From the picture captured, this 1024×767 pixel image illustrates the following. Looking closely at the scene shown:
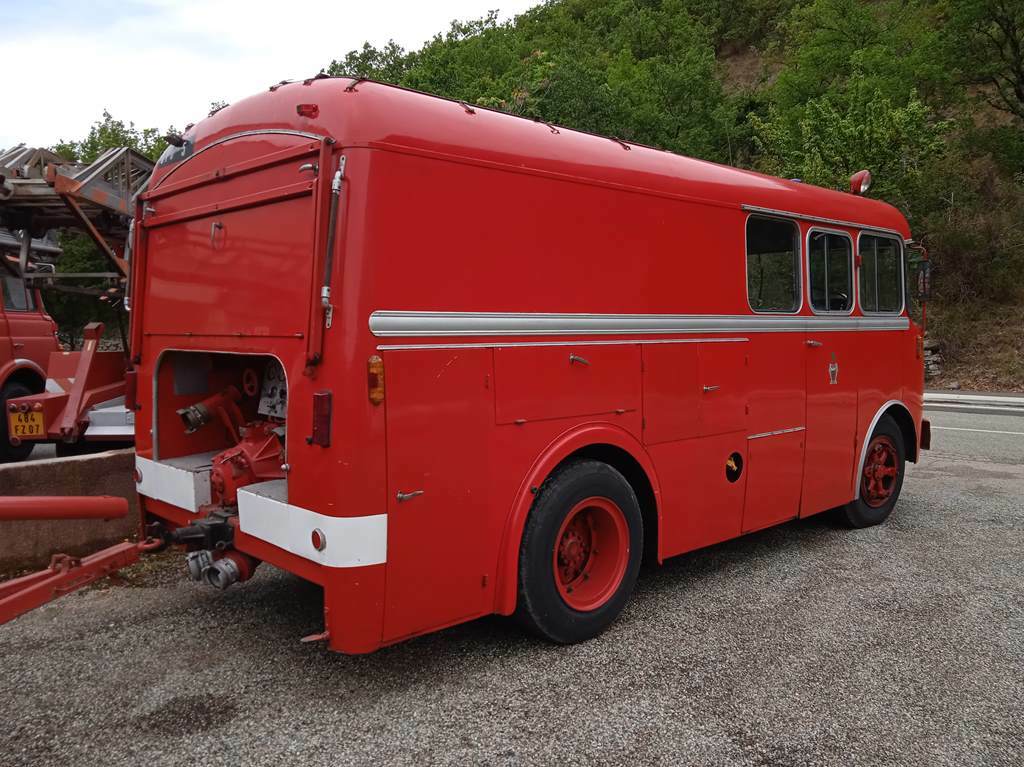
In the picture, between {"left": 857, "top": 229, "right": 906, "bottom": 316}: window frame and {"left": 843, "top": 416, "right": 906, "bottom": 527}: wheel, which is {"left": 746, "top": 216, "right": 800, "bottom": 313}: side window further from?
{"left": 843, "top": 416, "right": 906, "bottom": 527}: wheel

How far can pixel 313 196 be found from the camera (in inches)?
129

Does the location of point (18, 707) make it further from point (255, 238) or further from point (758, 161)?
point (758, 161)

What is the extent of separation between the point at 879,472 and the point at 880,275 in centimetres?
163

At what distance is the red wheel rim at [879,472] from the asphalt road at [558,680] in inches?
44.6

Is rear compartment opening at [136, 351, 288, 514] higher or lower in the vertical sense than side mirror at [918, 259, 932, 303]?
lower

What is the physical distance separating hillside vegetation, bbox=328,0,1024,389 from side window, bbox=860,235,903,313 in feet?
29.1

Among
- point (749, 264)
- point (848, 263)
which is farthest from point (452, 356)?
point (848, 263)

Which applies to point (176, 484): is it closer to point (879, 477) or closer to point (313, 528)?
point (313, 528)

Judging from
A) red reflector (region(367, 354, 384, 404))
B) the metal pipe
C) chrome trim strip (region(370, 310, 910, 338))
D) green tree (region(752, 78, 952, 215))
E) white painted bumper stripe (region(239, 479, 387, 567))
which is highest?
green tree (region(752, 78, 952, 215))

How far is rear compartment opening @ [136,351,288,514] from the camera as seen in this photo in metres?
4.00

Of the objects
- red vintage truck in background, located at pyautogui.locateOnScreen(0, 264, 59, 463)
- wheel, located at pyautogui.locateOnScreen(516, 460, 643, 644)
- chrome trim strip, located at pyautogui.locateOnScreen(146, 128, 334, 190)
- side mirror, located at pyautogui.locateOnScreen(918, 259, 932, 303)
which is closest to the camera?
chrome trim strip, located at pyautogui.locateOnScreen(146, 128, 334, 190)

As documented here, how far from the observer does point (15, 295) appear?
8.33 metres

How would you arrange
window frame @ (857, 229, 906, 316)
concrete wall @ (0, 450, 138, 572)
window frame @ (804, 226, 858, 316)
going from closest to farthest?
concrete wall @ (0, 450, 138, 572) → window frame @ (804, 226, 858, 316) → window frame @ (857, 229, 906, 316)

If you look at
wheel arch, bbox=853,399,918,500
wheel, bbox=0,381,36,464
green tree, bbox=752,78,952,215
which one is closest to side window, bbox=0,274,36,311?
wheel, bbox=0,381,36,464
